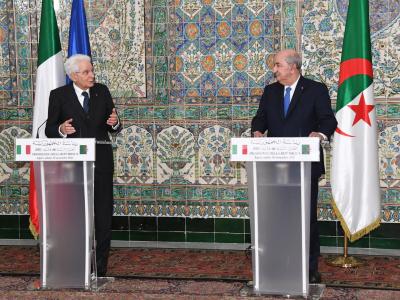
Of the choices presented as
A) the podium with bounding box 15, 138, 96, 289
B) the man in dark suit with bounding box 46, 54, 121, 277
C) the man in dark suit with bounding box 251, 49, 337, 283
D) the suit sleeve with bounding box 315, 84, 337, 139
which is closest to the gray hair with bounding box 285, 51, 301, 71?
the man in dark suit with bounding box 251, 49, 337, 283

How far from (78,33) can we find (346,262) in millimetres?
2912

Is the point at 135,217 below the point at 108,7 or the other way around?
below

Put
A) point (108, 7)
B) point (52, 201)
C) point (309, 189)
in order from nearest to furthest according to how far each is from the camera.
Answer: point (309, 189) < point (52, 201) < point (108, 7)

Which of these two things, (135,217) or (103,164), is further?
(135,217)

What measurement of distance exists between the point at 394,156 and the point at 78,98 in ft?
9.15

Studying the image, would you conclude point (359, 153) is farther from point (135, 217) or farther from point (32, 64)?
point (32, 64)

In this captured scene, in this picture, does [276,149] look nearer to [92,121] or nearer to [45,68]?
[92,121]

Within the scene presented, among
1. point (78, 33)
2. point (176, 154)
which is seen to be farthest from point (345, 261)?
point (78, 33)

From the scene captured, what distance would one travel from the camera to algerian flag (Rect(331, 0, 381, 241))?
16.6ft

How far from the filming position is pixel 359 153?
508cm

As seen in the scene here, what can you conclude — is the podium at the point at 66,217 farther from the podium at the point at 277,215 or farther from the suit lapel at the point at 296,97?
the suit lapel at the point at 296,97

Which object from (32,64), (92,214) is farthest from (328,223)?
(32,64)

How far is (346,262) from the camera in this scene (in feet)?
16.9

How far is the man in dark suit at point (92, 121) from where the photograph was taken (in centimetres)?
443
